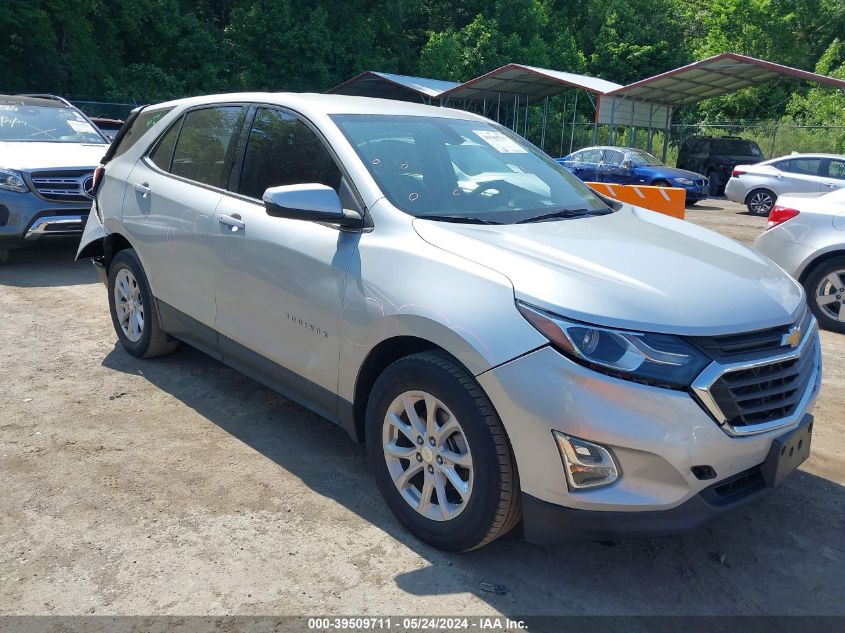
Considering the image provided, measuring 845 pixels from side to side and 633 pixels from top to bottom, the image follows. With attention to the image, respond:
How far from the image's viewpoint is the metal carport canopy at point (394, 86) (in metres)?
29.6

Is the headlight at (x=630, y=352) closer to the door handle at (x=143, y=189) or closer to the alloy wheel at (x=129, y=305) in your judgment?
the door handle at (x=143, y=189)

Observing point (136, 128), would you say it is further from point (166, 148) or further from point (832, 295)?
point (832, 295)

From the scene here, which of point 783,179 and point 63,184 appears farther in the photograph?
point 783,179

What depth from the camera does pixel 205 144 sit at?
442cm

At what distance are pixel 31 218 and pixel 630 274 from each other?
22.6 feet

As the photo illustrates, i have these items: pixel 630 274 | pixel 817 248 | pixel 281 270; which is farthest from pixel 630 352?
pixel 817 248

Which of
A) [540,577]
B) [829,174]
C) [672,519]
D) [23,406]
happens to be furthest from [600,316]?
[829,174]

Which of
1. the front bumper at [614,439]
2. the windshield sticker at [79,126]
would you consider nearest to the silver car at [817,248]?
the front bumper at [614,439]

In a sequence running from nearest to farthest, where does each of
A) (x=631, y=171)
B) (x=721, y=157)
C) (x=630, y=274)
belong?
(x=630, y=274), (x=631, y=171), (x=721, y=157)

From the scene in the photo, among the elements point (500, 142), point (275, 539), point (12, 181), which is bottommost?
point (275, 539)

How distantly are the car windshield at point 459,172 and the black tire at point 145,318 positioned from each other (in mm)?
1931

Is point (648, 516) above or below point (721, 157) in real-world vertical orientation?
above

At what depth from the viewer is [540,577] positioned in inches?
115

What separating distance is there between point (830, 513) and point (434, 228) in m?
2.24
